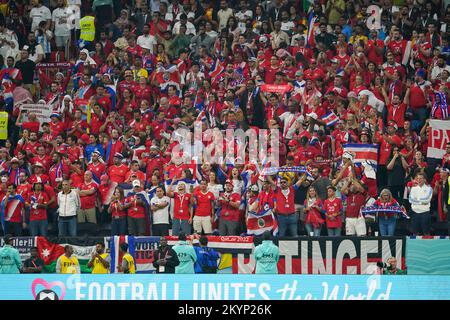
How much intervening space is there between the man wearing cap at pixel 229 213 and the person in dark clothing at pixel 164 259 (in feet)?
4.98

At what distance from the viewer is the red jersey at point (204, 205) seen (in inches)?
897

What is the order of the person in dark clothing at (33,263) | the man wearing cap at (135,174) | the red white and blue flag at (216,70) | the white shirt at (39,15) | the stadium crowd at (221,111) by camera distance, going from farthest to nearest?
1. the white shirt at (39,15)
2. the red white and blue flag at (216,70)
3. the man wearing cap at (135,174)
4. the stadium crowd at (221,111)
5. the person in dark clothing at (33,263)

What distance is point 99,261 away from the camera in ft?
70.8

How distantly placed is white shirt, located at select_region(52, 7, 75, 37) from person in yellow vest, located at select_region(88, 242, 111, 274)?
27.3 feet

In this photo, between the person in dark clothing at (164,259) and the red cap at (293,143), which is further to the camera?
the red cap at (293,143)

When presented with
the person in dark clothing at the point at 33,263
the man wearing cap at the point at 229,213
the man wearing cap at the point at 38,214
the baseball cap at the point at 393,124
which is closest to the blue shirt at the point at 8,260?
the person in dark clothing at the point at 33,263

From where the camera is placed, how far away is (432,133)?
Result: 23.3 meters

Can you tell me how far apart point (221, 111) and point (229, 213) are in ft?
10.4

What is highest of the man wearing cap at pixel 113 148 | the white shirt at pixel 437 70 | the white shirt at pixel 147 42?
the white shirt at pixel 147 42

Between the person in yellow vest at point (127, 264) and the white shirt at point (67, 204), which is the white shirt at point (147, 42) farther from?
the person in yellow vest at point (127, 264)

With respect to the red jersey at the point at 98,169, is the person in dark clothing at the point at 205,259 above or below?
below

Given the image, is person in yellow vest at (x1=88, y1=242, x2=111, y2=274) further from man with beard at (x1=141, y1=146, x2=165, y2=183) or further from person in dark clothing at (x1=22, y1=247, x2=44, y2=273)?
man with beard at (x1=141, y1=146, x2=165, y2=183)

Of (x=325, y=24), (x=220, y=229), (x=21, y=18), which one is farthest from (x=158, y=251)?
(x=21, y=18)

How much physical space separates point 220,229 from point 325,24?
6.23 m
